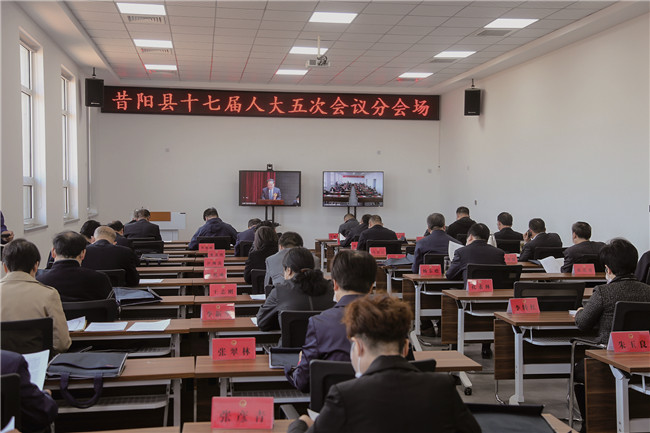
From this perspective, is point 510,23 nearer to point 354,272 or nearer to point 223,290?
point 223,290

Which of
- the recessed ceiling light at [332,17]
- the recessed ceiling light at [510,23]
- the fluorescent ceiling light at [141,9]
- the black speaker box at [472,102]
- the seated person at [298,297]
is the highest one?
the fluorescent ceiling light at [141,9]

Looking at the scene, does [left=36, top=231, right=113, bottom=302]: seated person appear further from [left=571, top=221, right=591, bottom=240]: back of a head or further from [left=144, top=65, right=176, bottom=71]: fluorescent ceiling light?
[left=144, top=65, right=176, bottom=71]: fluorescent ceiling light

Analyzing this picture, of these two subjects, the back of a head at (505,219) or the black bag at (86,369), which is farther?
the back of a head at (505,219)

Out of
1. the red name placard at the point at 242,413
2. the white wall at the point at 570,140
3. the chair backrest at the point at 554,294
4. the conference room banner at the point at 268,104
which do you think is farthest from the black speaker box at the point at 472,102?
the red name placard at the point at 242,413

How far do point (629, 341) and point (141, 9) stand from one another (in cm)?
655

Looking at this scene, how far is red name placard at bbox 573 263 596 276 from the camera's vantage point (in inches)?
217

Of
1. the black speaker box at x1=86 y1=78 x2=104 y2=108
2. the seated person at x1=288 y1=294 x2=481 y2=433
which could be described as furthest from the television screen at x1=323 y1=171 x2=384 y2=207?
the seated person at x1=288 y1=294 x2=481 y2=433

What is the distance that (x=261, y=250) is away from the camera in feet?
17.8

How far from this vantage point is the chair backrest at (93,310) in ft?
10.8

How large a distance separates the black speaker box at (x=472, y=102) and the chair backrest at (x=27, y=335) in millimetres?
9937

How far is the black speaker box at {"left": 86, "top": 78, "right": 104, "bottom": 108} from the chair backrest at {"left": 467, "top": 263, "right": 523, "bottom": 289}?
7979 millimetres

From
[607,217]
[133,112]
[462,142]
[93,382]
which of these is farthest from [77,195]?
[93,382]

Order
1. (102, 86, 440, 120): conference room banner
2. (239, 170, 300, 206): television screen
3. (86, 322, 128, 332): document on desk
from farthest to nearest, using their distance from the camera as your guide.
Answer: (239, 170, 300, 206): television screen, (102, 86, 440, 120): conference room banner, (86, 322, 128, 332): document on desk

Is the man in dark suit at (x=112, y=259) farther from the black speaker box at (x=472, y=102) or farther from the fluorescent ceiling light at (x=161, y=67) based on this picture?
the black speaker box at (x=472, y=102)
